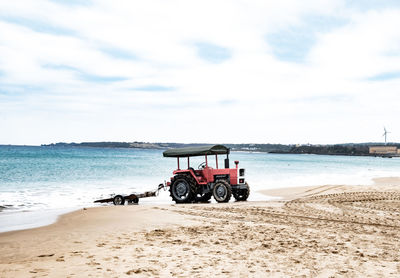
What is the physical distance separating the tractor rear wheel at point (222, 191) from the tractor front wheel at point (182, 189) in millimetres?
928

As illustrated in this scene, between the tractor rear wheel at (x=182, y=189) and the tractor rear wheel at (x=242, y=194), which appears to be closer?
the tractor rear wheel at (x=182, y=189)

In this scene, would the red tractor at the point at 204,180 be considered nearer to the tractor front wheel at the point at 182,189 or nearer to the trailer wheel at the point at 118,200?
the tractor front wheel at the point at 182,189

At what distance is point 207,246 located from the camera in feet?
22.1

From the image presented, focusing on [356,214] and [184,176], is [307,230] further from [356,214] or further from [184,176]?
[184,176]

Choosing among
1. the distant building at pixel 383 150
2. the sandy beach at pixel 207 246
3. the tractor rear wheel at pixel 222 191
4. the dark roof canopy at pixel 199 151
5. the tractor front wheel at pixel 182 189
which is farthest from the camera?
the distant building at pixel 383 150

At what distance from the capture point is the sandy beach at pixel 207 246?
5.31 meters

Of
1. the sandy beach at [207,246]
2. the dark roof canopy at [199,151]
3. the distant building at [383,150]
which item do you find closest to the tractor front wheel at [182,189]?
the dark roof canopy at [199,151]

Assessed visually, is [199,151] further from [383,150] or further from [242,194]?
[383,150]

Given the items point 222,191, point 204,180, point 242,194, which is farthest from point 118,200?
point 242,194

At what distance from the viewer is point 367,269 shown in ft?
17.5

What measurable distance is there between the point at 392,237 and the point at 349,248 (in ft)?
5.43

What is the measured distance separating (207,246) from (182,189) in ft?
26.6

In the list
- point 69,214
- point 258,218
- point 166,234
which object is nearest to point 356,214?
point 258,218

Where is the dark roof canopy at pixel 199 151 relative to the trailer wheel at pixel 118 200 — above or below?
above
